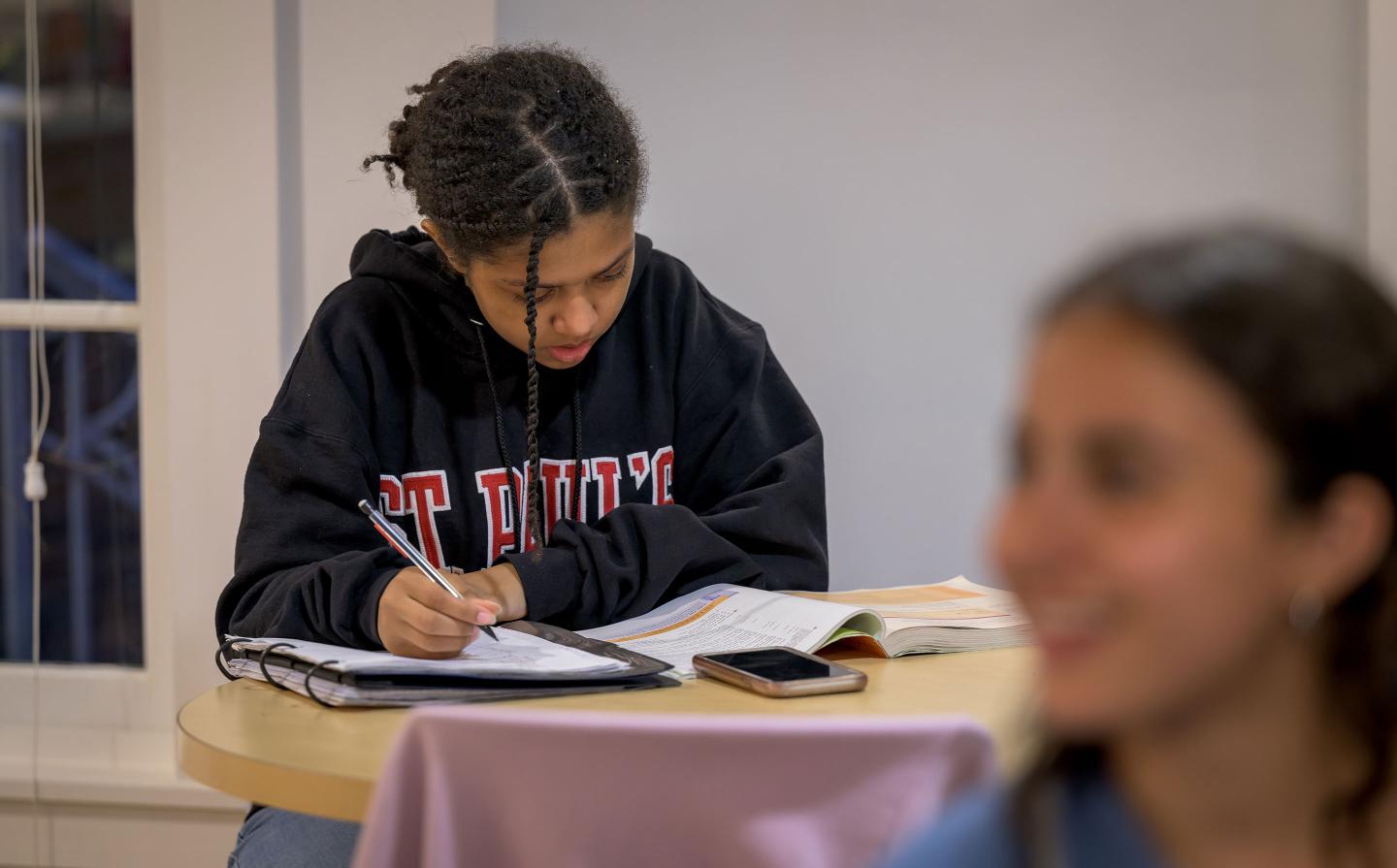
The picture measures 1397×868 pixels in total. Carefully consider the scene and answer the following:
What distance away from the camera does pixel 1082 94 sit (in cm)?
211

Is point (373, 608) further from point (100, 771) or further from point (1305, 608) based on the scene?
point (100, 771)

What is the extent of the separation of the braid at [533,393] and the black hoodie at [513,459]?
26 millimetres

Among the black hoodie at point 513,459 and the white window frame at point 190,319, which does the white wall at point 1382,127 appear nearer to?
the black hoodie at point 513,459

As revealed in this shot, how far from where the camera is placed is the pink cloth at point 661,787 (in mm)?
620

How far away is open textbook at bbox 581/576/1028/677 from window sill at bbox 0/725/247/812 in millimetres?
1133

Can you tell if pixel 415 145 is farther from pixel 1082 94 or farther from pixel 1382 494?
pixel 1382 494

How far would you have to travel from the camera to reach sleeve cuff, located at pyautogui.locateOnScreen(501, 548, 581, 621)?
1.37 meters

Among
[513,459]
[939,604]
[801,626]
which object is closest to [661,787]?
[801,626]

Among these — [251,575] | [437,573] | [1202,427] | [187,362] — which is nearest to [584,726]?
[1202,427]

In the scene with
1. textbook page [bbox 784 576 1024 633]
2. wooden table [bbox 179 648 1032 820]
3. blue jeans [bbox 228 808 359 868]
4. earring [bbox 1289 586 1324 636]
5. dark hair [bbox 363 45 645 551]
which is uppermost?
dark hair [bbox 363 45 645 551]

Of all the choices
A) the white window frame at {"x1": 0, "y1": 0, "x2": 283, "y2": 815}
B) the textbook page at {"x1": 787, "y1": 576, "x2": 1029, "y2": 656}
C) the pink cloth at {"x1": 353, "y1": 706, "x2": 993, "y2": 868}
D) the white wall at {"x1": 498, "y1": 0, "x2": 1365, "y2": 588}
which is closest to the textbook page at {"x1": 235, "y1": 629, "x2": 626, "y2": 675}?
the textbook page at {"x1": 787, "y1": 576, "x2": 1029, "y2": 656}

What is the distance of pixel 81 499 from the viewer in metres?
2.32

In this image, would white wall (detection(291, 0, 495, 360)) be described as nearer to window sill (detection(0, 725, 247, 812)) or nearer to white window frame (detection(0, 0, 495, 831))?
white window frame (detection(0, 0, 495, 831))

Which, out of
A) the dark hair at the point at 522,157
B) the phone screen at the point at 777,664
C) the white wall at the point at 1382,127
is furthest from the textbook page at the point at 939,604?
the white wall at the point at 1382,127
